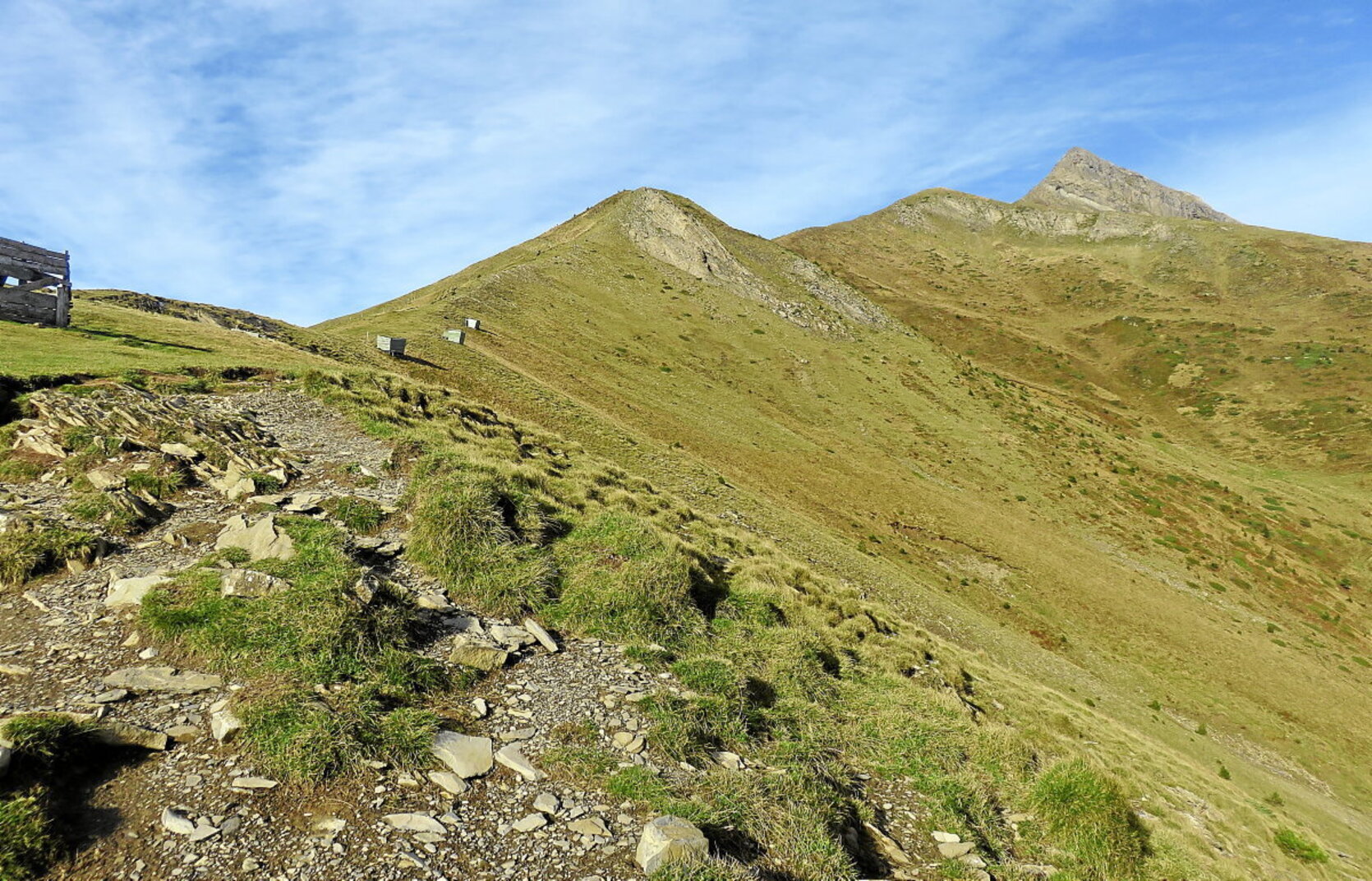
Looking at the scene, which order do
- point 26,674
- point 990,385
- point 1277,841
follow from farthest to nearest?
point 990,385 < point 1277,841 < point 26,674

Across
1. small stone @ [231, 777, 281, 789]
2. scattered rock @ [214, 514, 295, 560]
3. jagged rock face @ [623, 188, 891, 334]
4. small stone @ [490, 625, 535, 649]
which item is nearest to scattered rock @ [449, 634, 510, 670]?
small stone @ [490, 625, 535, 649]

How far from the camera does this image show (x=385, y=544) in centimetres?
1311

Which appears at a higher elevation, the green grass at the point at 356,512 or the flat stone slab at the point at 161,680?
the green grass at the point at 356,512

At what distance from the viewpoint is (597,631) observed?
12164 mm

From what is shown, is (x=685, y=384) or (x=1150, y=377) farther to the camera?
(x=1150, y=377)

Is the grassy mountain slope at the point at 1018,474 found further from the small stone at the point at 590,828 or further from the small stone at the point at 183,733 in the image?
the small stone at the point at 183,733

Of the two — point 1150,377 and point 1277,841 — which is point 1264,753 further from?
point 1150,377

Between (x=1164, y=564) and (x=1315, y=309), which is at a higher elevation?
(x=1315, y=309)

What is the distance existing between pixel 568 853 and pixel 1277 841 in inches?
954

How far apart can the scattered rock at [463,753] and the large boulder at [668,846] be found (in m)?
2.39

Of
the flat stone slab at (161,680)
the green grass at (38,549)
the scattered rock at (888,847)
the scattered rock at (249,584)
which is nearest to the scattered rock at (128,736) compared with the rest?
the flat stone slab at (161,680)

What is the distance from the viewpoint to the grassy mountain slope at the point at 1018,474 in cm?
2612

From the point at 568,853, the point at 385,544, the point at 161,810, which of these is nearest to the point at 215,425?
the point at 385,544

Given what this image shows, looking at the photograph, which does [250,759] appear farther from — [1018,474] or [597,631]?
[1018,474]
